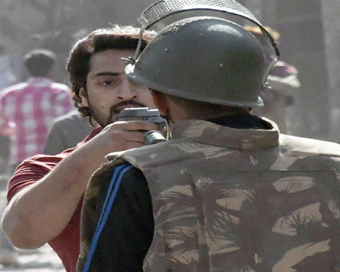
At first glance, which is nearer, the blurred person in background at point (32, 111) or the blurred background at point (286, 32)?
the blurred person in background at point (32, 111)

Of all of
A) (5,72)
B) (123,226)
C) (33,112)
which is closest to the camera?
(123,226)

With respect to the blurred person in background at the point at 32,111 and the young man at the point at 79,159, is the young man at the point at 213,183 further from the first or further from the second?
the blurred person in background at the point at 32,111

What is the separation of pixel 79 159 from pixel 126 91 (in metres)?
0.36

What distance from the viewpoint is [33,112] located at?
26.2 ft

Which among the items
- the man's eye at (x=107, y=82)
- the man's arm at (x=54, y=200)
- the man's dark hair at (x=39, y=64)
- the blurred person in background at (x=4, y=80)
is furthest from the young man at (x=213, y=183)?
the blurred person in background at (x=4, y=80)

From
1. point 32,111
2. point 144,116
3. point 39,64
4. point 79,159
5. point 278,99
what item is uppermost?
point 39,64

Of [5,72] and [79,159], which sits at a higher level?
[5,72]

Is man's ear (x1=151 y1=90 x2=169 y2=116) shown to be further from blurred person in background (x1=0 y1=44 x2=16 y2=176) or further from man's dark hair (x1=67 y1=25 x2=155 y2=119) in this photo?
blurred person in background (x1=0 y1=44 x2=16 y2=176)

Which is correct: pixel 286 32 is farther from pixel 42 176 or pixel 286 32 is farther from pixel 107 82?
pixel 42 176

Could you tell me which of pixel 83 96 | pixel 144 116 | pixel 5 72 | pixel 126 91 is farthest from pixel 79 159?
pixel 5 72

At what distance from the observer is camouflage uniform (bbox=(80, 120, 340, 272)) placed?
2.37 meters

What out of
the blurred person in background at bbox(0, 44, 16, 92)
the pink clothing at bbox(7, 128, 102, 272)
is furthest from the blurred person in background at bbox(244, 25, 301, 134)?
the blurred person in background at bbox(0, 44, 16, 92)

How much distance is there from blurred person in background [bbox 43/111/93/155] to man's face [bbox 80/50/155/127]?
5.88ft

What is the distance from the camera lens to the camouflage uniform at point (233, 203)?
237cm
